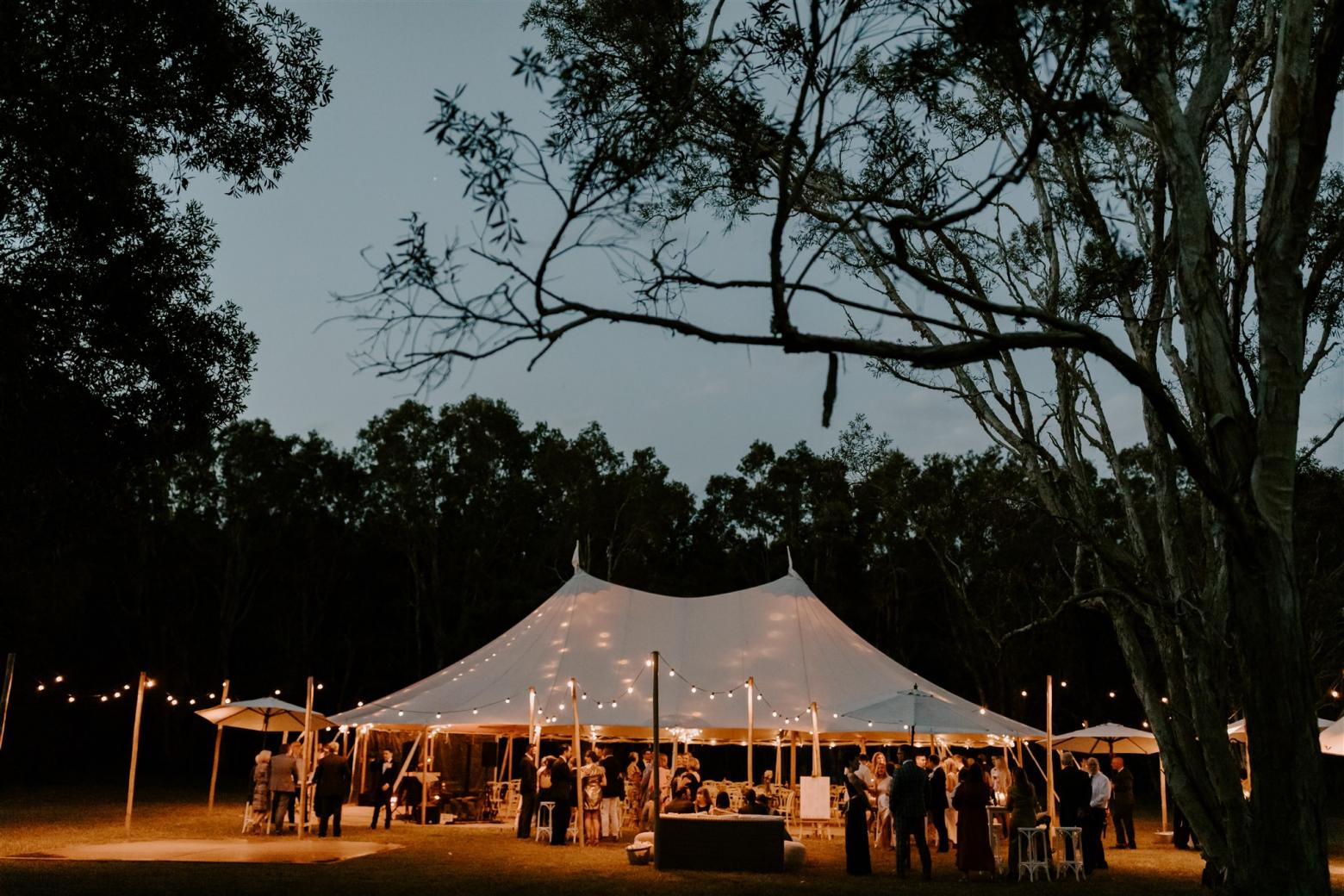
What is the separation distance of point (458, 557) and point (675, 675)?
15.7 metres

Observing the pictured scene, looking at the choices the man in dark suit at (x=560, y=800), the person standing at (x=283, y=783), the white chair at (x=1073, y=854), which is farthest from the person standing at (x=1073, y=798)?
the person standing at (x=283, y=783)

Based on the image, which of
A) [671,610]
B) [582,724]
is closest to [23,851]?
[582,724]

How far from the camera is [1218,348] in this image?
5.41 m

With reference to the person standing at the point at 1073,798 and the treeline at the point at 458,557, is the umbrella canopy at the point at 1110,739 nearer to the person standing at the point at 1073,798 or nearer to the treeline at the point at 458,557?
the person standing at the point at 1073,798

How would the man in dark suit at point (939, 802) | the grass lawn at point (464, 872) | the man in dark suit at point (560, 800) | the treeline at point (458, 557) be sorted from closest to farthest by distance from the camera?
the grass lawn at point (464, 872)
the man in dark suit at point (939, 802)
the man in dark suit at point (560, 800)
the treeline at point (458, 557)

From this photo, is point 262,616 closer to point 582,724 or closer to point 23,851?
point 582,724

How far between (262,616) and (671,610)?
18.2m

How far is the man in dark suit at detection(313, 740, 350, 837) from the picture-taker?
13961 millimetres

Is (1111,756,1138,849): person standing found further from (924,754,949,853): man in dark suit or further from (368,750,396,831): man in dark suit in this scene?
(368,750,396,831): man in dark suit

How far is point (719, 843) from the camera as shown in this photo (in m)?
11.6

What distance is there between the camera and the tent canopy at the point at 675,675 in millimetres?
15930

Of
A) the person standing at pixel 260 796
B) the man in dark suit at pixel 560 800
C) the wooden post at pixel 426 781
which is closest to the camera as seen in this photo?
the man in dark suit at pixel 560 800

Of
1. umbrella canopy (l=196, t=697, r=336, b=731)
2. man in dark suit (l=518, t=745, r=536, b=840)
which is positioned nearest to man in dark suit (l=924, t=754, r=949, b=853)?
man in dark suit (l=518, t=745, r=536, b=840)

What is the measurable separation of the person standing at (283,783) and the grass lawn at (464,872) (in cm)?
64
